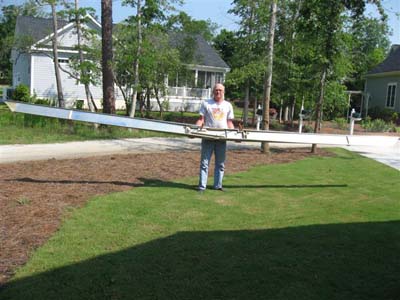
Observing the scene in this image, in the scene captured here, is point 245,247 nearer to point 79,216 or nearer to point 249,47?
point 79,216

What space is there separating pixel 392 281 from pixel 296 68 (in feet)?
55.8

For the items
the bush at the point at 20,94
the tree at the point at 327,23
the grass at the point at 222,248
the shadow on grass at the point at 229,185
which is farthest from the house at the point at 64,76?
the grass at the point at 222,248

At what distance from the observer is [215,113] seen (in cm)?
757

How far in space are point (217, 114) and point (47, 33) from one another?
2148 cm

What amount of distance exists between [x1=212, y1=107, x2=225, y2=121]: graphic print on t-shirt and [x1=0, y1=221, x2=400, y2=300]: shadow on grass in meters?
2.37

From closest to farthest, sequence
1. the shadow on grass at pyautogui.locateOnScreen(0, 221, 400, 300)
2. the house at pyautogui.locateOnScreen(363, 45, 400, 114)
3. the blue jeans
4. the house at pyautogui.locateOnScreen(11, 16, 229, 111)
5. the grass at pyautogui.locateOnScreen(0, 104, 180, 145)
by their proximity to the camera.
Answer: the shadow on grass at pyautogui.locateOnScreen(0, 221, 400, 300), the blue jeans, the grass at pyautogui.locateOnScreen(0, 104, 180, 145), the house at pyautogui.locateOnScreen(11, 16, 229, 111), the house at pyautogui.locateOnScreen(363, 45, 400, 114)

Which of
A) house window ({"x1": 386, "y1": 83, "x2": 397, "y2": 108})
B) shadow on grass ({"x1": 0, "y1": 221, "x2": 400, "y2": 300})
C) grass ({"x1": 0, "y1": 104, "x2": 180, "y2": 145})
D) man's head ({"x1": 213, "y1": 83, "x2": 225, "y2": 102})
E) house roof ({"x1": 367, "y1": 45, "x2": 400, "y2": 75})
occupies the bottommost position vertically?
shadow on grass ({"x1": 0, "y1": 221, "x2": 400, "y2": 300})

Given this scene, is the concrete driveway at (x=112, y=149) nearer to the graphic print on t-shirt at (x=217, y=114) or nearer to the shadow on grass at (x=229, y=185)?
the shadow on grass at (x=229, y=185)

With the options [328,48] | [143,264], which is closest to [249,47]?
[328,48]

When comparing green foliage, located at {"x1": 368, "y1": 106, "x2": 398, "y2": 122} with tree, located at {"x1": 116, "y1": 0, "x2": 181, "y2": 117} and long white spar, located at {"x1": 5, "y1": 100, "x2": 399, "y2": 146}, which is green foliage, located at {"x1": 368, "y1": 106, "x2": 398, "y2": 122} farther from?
long white spar, located at {"x1": 5, "y1": 100, "x2": 399, "y2": 146}

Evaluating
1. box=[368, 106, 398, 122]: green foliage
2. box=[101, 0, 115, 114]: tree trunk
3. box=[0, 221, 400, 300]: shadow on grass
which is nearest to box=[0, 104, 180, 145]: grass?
box=[101, 0, 115, 114]: tree trunk

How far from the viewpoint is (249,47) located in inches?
794

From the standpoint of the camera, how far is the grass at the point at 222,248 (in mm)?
4059

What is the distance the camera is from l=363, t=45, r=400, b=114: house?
107 ft
